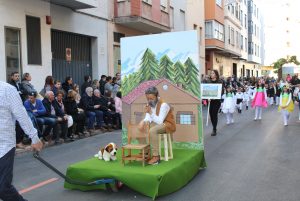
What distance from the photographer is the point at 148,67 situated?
8641mm

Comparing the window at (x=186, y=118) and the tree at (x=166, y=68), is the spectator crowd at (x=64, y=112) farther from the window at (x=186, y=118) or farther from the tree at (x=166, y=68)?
the window at (x=186, y=118)

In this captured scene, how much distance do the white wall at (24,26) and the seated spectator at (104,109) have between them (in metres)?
2.71

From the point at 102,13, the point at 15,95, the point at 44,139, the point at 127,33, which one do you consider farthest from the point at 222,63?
the point at 15,95

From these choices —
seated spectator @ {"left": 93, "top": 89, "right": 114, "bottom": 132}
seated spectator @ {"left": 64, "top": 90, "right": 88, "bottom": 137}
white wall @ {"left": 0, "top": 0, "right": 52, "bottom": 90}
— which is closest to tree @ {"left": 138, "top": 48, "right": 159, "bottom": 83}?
seated spectator @ {"left": 64, "top": 90, "right": 88, "bottom": 137}

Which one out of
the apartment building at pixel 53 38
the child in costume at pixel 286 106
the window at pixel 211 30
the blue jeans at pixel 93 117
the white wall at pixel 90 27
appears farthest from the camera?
the window at pixel 211 30

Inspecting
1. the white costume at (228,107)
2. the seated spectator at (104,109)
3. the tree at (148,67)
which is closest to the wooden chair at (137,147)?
the tree at (148,67)

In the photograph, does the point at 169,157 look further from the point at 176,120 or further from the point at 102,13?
the point at 102,13

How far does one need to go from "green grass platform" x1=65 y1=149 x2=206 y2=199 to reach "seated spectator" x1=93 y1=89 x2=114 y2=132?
7.11 m

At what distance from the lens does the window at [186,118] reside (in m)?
8.20

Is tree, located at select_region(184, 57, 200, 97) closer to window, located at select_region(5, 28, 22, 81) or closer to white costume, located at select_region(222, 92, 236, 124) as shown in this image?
white costume, located at select_region(222, 92, 236, 124)

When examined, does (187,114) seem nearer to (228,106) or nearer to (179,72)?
(179,72)

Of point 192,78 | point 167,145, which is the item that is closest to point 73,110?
point 192,78

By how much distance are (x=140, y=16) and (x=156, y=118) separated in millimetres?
14682

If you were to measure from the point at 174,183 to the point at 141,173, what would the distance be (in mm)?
584
